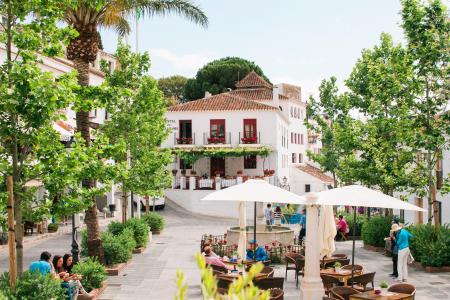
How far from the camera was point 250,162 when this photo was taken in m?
51.3

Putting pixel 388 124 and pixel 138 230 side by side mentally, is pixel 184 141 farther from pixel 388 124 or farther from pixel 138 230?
pixel 388 124

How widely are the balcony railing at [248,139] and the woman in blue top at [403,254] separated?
33.5 metres

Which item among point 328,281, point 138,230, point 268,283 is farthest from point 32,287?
point 138,230

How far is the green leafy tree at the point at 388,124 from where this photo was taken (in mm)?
19859

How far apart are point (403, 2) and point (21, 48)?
13454 millimetres

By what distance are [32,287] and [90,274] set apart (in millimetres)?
4248

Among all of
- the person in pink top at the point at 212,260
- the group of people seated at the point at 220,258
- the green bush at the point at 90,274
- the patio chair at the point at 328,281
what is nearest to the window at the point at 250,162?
the group of people seated at the point at 220,258

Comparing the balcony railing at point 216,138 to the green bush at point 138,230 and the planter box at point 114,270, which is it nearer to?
the green bush at point 138,230

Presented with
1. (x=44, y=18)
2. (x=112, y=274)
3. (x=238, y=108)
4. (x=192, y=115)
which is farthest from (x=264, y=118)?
(x=44, y=18)

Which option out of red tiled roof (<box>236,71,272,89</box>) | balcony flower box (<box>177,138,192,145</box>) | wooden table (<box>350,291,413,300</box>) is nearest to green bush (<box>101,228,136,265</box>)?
wooden table (<box>350,291,413,300</box>)

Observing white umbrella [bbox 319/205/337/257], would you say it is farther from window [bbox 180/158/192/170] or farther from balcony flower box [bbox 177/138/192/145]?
window [bbox 180/158/192/170]

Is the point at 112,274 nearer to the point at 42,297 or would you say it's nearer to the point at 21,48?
the point at 42,297

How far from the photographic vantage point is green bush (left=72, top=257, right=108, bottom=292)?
14.4m

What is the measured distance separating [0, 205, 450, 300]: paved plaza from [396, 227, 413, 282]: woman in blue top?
0.39 meters
